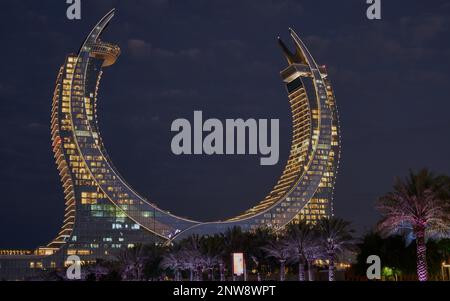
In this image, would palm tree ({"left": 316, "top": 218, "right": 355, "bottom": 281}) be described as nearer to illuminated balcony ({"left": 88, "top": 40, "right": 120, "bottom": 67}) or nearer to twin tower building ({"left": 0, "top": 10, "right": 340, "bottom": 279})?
twin tower building ({"left": 0, "top": 10, "right": 340, "bottom": 279})

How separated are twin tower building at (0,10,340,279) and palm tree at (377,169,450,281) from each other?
6775 centimetres

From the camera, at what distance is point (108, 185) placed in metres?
129

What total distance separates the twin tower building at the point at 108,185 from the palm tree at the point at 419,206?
67.7 meters

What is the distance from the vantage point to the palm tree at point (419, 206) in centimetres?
5516

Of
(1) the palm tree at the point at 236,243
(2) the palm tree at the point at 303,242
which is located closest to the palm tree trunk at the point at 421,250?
(2) the palm tree at the point at 303,242

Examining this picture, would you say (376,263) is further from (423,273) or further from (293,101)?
(293,101)

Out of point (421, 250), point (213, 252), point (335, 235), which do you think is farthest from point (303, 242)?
point (421, 250)

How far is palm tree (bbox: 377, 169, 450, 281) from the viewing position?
5516cm

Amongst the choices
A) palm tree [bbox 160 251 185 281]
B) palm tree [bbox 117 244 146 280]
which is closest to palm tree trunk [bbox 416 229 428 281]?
palm tree [bbox 160 251 185 281]

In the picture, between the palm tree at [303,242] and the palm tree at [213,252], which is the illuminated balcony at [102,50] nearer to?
the palm tree at [213,252]

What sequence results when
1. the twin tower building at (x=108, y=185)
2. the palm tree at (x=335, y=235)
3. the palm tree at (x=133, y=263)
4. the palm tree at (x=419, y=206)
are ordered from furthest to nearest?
the twin tower building at (x=108, y=185)
the palm tree at (x=133, y=263)
the palm tree at (x=335, y=235)
the palm tree at (x=419, y=206)

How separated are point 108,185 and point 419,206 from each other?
8048 centimetres

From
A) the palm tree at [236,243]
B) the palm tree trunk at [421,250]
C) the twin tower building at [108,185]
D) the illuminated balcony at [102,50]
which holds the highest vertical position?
the illuminated balcony at [102,50]
